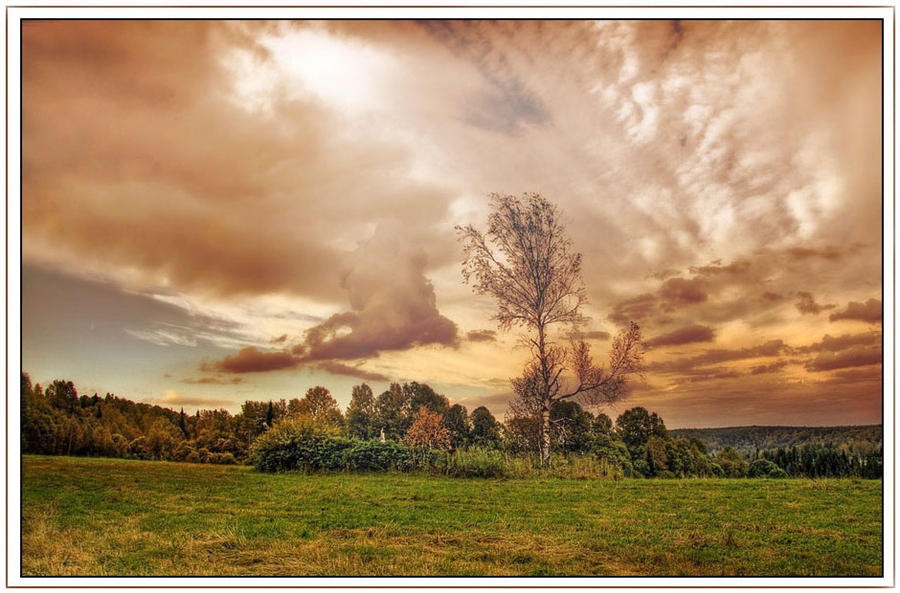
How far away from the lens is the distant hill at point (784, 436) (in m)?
9.20

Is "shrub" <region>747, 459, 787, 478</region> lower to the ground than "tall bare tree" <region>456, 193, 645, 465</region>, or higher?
lower

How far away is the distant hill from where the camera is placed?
9.20 metres

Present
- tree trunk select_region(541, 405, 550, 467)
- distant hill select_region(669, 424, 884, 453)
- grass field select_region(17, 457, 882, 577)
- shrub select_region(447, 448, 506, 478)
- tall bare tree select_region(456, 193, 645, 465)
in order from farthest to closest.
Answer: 1. tree trunk select_region(541, 405, 550, 467)
2. shrub select_region(447, 448, 506, 478)
3. tall bare tree select_region(456, 193, 645, 465)
4. distant hill select_region(669, 424, 884, 453)
5. grass field select_region(17, 457, 882, 577)

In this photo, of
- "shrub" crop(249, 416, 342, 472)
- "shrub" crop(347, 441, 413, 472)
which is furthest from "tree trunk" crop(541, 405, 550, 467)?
"shrub" crop(249, 416, 342, 472)

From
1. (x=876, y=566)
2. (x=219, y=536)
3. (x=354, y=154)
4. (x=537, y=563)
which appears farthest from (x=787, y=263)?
(x=219, y=536)

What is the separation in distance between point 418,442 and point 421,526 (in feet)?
6.07

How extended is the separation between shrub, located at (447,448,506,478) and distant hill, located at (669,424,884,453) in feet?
8.35

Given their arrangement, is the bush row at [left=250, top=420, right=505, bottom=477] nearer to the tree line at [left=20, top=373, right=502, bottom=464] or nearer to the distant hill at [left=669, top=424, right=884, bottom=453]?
the tree line at [left=20, top=373, right=502, bottom=464]

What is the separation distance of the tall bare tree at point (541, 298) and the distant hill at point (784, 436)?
1378 millimetres

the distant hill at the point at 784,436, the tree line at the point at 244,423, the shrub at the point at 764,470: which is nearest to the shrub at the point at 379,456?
the tree line at the point at 244,423

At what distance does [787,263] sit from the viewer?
908 centimetres

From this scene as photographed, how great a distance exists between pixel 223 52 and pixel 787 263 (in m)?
8.01

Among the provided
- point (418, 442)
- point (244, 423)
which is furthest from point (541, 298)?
point (244, 423)
